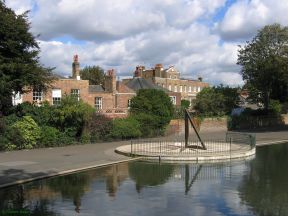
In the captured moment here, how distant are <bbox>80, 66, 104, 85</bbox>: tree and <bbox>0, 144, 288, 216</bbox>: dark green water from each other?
74.8 metres

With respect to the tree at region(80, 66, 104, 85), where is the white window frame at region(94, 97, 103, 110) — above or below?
below

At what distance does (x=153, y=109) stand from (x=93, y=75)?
192ft

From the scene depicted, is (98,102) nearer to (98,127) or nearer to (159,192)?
(98,127)

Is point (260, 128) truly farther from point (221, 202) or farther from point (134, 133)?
point (221, 202)

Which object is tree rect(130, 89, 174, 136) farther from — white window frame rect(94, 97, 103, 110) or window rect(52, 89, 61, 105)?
white window frame rect(94, 97, 103, 110)

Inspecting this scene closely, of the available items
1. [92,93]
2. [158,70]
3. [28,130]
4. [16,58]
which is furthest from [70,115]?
[158,70]

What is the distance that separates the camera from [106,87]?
56.0 m

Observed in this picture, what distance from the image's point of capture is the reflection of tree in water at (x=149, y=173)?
18.8 metres

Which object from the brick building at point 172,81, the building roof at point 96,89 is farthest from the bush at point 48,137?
the brick building at point 172,81

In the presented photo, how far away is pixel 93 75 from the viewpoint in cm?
9875

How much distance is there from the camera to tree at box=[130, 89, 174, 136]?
4044 cm

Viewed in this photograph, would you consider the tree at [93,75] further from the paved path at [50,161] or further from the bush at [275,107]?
the paved path at [50,161]

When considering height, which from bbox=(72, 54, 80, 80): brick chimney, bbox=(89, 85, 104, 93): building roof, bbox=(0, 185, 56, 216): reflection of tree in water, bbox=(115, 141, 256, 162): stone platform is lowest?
→ bbox=(0, 185, 56, 216): reflection of tree in water

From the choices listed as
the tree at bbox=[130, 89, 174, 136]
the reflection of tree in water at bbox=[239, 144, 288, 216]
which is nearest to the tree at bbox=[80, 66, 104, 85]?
the tree at bbox=[130, 89, 174, 136]
